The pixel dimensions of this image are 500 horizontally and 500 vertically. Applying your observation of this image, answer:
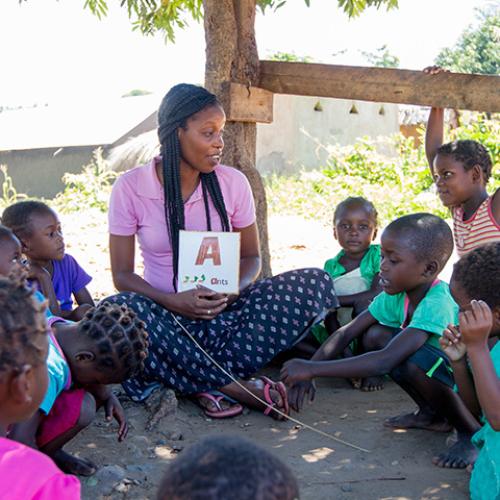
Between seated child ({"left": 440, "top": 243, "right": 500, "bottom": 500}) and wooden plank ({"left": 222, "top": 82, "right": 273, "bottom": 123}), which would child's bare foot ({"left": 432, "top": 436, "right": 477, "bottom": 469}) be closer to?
seated child ({"left": 440, "top": 243, "right": 500, "bottom": 500})

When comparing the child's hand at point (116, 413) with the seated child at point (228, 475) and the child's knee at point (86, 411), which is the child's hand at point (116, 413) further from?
the seated child at point (228, 475)

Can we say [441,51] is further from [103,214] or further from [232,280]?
[232,280]

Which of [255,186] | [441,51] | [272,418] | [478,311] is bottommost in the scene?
[272,418]

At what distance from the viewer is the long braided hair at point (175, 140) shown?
12.7 ft

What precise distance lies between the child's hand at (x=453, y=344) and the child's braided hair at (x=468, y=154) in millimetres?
1676

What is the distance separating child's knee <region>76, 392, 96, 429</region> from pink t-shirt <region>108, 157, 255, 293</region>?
1.09 meters

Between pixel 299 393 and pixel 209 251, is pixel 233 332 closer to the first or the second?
pixel 209 251

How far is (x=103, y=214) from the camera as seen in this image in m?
10.5

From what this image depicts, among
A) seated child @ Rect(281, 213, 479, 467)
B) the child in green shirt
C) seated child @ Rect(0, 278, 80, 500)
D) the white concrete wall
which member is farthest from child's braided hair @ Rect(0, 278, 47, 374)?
the white concrete wall

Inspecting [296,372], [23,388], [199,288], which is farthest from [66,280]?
[23,388]

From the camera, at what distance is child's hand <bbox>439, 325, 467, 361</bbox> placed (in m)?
2.77

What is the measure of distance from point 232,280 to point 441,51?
28247 millimetres

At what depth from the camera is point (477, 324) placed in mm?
2520

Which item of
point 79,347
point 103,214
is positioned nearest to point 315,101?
point 103,214
